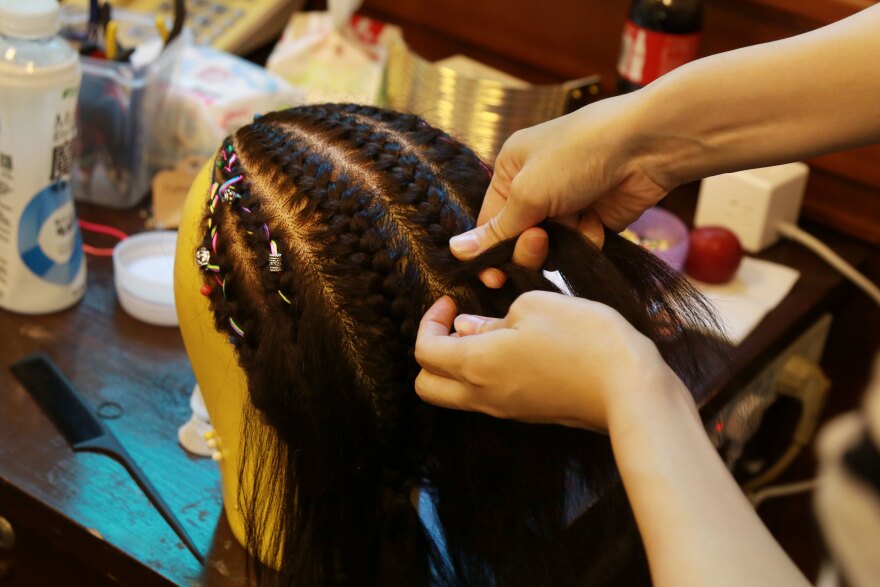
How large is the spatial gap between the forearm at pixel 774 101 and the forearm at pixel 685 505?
9.8 inches

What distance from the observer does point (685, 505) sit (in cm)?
50

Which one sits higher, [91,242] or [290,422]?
[290,422]

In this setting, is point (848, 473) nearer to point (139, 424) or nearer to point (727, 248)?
point (139, 424)

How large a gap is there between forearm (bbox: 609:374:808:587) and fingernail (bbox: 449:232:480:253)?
0.62 feet

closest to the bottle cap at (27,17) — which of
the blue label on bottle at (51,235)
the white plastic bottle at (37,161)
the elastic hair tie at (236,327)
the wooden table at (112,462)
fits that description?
the white plastic bottle at (37,161)

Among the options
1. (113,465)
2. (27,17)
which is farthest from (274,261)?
(27,17)

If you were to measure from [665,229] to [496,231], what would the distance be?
605 mm

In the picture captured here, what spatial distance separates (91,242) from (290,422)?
0.64 m

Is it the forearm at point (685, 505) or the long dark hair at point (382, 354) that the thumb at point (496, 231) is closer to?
the long dark hair at point (382, 354)

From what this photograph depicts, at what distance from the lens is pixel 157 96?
1293mm

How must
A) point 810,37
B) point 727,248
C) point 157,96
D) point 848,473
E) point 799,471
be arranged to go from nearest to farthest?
point 848,473 < point 810,37 < point 727,248 < point 157,96 < point 799,471

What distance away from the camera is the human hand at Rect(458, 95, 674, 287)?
70 centimetres

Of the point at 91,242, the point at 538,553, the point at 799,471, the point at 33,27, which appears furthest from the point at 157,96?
the point at 799,471

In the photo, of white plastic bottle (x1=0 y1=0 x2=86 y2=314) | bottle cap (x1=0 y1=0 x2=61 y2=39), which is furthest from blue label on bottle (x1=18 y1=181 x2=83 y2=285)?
bottle cap (x1=0 y1=0 x2=61 y2=39)
